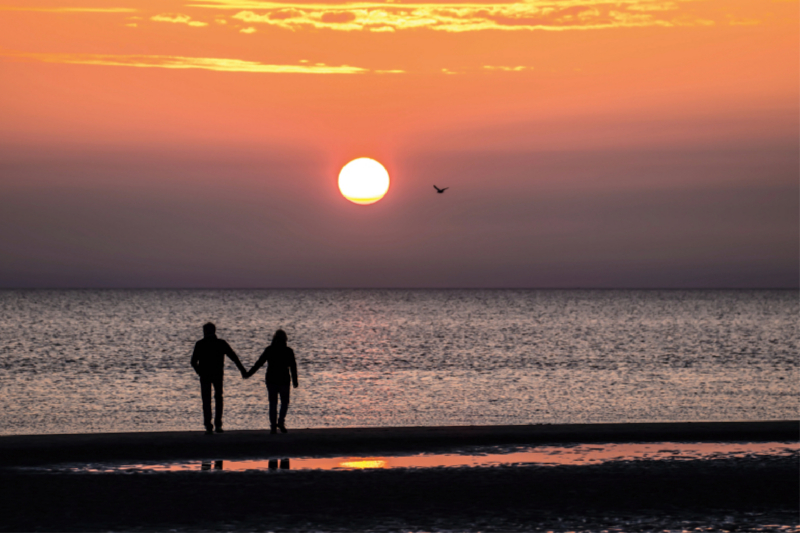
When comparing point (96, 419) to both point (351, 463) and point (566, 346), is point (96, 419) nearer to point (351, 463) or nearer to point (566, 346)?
point (351, 463)

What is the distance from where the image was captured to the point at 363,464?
1450 centimetres

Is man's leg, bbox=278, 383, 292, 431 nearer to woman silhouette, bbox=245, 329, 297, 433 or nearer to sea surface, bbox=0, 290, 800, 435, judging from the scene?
woman silhouette, bbox=245, 329, 297, 433

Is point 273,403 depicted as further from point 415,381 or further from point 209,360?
point 415,381

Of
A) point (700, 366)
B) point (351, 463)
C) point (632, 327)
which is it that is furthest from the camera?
point (632, 327)

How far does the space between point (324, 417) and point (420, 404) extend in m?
4.60

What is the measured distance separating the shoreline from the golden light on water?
92 cm

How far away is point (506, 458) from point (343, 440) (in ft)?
11.2

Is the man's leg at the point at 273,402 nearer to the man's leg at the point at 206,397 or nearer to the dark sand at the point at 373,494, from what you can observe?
the dark sand at the point at 373,494

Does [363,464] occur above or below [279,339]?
below

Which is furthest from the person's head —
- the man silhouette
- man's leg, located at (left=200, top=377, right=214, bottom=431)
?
man's leg, located at (left=200, top=377, right=214, bottom=431)

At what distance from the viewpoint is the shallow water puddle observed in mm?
14094

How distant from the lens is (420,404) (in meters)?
30.7

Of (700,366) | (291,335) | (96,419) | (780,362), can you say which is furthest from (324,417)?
(291,335)

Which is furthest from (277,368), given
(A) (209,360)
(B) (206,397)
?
(B) (206,397)
